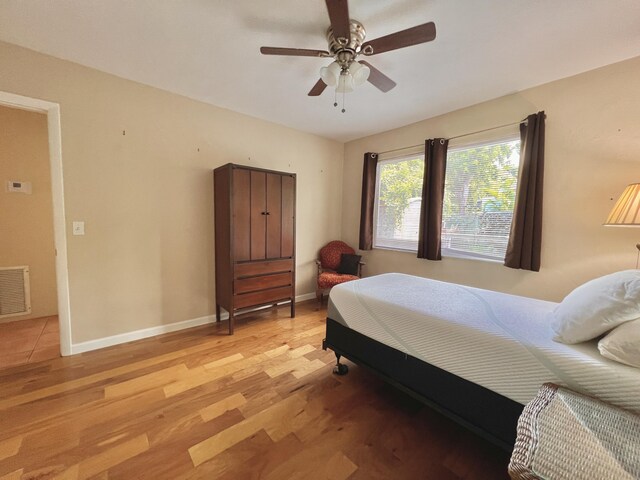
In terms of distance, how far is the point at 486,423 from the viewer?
4.20ft

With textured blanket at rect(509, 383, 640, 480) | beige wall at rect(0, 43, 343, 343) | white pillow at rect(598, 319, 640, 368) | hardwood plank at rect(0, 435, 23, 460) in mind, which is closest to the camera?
textured blanket at rect(509, 383, 640, 480)

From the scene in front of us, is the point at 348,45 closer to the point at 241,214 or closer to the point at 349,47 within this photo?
the point at 349,47

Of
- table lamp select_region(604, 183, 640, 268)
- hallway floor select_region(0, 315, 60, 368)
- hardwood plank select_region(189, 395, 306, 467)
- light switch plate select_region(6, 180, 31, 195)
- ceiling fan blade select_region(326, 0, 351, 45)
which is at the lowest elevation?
hardwood plank select_region(189, 395, 306, 467)

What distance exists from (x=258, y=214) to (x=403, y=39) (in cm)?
205

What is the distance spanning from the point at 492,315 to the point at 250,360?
192cm

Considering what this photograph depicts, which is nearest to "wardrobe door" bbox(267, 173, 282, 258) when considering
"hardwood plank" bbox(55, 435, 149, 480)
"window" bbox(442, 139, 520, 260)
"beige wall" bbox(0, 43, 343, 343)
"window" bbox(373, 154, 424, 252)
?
"beige wall" bbox(0, 43, 343, 343)

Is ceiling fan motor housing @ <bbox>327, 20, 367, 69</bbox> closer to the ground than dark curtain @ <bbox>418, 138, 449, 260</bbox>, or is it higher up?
higher up

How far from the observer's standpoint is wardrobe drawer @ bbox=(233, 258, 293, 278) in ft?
9.21

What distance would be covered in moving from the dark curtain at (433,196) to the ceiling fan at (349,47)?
1429 millimetres

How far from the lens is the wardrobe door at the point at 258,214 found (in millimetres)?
2855

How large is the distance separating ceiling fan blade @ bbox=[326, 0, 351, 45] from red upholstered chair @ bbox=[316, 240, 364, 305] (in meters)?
2.67

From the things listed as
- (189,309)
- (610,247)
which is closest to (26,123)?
(189,309)

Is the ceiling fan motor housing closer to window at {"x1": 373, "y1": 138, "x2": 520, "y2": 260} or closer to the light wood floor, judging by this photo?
window at {"x1": 373, "y1": 138, "x2": 520, "y2": 260}

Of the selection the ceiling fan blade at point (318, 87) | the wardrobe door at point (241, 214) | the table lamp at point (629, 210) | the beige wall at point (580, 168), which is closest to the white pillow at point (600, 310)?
the table lamp at point (629, 210)
